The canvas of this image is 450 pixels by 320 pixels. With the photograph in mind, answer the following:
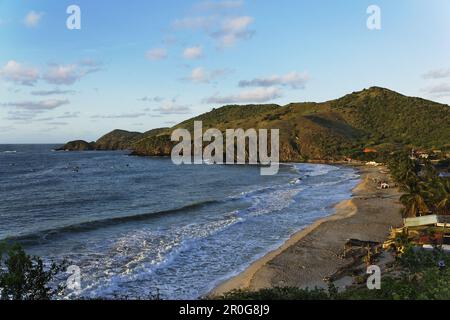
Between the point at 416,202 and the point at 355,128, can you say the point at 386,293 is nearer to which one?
the point at 416,202

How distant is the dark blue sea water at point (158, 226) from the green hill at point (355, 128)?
7237cm

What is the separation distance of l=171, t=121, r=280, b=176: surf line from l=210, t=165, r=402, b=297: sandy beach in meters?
87.8

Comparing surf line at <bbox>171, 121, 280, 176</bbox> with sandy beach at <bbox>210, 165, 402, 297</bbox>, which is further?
surf line at <bbox>171, 121, 280, 176</bbox>

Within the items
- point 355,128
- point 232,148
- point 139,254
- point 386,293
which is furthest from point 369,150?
point 386,293

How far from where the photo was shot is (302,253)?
28.6 meters

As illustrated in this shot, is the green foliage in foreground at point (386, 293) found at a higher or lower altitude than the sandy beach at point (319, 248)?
higher

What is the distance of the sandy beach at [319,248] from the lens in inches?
Answer: 906

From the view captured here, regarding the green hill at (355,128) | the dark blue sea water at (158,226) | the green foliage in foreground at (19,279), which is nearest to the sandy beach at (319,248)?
the dark blue sea water at (158,226)

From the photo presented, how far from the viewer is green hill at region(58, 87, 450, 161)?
13825 cm

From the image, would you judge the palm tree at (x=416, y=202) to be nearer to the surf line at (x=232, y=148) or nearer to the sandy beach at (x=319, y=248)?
the sandy beach at (x=319, y=248)

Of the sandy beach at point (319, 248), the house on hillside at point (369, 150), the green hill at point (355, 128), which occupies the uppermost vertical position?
the green hill at point (355, 128)

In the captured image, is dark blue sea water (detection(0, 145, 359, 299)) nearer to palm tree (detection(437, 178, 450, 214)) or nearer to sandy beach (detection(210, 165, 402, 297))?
sandy beach (detection(210, 165, 402, 297))

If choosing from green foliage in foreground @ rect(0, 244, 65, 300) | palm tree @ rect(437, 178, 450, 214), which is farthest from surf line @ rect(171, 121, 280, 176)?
green foliage in foreground @ rect(0, 244, 65, 300)
